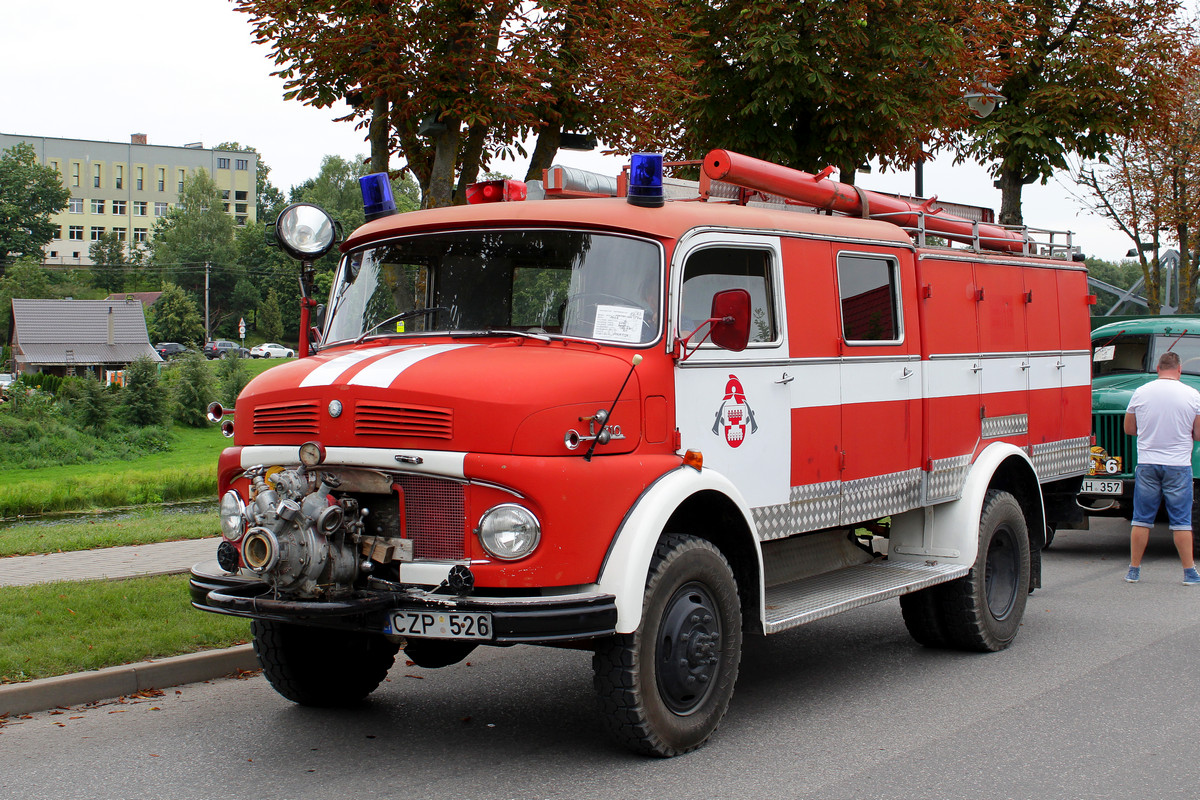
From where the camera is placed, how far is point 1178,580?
10.9 meters

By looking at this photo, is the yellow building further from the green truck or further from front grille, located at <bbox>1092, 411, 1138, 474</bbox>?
front grille, located at <bbox>1092, 411, 1138, 474</bbox>

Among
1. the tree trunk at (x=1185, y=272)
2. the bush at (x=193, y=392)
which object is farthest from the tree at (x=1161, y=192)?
the bush at (x=193, y=392)

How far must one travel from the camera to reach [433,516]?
17.2 ft

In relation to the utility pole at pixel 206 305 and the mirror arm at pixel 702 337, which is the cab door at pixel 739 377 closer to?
the mirror arm at pixel 702 337

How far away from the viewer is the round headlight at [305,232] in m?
6.80

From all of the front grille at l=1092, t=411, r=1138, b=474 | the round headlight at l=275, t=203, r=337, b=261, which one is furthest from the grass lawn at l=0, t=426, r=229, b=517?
the front grille at l=1092, t=411, r=1138, b=474

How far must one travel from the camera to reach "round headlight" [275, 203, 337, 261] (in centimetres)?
680

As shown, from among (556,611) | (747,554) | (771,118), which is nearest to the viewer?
(556,611)

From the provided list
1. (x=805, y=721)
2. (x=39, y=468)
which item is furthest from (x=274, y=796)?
(x=39, y=468)

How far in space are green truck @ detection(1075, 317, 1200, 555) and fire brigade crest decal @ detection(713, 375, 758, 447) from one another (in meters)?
6.38

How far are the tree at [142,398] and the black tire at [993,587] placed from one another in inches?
1537

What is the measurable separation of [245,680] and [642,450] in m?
3.41

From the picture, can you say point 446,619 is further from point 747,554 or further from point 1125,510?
point 1125,510

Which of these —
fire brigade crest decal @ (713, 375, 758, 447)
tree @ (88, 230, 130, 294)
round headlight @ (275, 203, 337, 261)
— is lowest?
fire brigade crest decal @ (713, 375, 758, 447)
